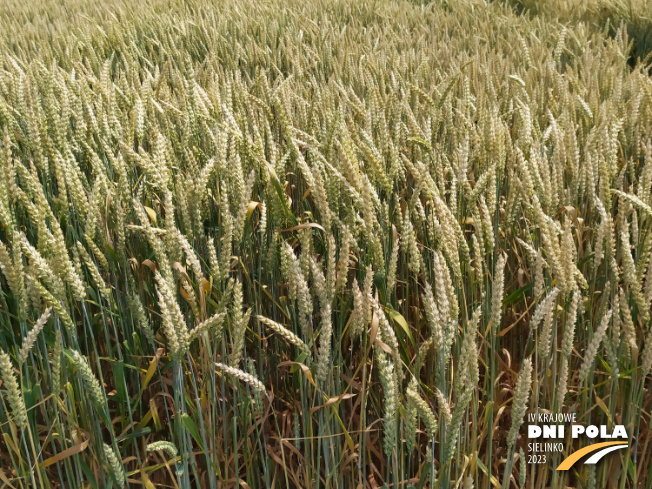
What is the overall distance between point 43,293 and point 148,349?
0.39m

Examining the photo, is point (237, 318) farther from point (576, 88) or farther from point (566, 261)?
point (576, 88)

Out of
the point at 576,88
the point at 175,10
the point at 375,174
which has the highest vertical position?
the point at 175,10

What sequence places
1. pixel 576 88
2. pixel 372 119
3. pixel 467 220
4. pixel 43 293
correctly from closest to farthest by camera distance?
pixel 43 293
pixel 467 220
pixel 372 119
pixel 576 88

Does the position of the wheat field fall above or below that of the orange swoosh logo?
above

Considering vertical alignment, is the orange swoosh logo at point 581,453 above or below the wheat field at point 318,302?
below

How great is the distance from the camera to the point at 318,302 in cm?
117

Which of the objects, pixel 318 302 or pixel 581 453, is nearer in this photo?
pixel 581 453

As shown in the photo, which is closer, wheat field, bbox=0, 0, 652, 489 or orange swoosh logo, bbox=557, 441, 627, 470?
wheat field, bbox=0, 0, 652, 489

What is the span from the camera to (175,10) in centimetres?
416

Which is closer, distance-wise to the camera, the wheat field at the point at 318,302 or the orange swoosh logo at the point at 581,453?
the wheat field at the point at 318,302

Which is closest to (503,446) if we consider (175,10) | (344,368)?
(344,368)

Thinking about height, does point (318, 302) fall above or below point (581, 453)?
above

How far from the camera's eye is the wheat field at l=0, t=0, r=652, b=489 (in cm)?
87

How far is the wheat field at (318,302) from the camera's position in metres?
0.87
